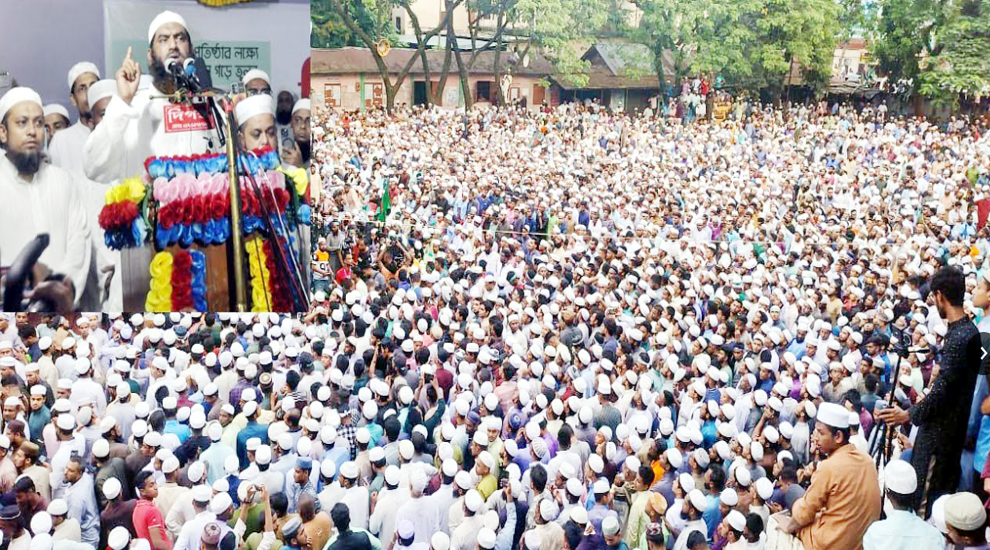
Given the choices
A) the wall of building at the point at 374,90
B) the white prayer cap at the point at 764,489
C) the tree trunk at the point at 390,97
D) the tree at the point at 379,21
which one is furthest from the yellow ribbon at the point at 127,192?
the tree trunk at the point at 390,97

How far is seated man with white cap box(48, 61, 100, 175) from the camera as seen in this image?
6855 millimetres

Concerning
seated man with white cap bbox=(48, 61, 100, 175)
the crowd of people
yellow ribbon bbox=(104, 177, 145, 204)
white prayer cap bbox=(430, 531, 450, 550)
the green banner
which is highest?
the green banner

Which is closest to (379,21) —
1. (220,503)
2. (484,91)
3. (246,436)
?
(484,91)

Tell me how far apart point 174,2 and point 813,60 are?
31.8 feet

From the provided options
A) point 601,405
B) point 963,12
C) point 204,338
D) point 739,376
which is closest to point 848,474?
point 601,405

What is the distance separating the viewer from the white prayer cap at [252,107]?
715 cm

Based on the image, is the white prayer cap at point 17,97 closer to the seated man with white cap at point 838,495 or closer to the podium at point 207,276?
the podium at point 207,276

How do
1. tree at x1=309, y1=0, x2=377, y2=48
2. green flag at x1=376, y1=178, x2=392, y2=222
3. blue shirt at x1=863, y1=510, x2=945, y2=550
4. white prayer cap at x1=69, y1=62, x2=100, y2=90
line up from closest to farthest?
blue shirt at x1=863, y1=510, x2=945, y2=550
white prayer cap at x1=69, y1=62, x2=100, y2=90
green flag at x1=376, y1=178, x2=392, y2=222
tree at x1=309, y1=0, x2=377, y2=48

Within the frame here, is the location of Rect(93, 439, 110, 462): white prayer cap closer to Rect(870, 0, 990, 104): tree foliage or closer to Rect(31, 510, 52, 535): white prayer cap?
Rect(31, 510, 52, 535): white prayer cap

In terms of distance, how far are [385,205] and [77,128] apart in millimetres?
6221

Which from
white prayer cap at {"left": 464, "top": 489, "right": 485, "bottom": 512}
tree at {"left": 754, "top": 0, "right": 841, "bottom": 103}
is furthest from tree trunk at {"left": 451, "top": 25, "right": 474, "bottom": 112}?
white prayer cap at {"left": 464, "top": 489, "right": 485, "bottom": 512}

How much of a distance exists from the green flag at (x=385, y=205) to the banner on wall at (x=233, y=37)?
18.4 ft

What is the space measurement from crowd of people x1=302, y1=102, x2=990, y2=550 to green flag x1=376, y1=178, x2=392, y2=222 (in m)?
0.03

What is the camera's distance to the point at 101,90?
6906mm
